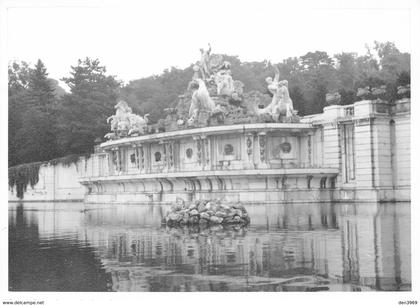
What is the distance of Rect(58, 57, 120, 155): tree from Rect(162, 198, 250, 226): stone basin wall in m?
32.7

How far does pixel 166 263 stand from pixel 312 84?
4454cm

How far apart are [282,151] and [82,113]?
2358 centimetres

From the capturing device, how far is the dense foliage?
167 feet

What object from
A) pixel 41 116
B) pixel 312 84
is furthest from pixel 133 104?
pixel 312 84

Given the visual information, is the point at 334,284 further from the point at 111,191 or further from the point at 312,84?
the point at 312,84

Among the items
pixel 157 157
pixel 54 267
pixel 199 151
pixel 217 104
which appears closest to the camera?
pixel 54 267

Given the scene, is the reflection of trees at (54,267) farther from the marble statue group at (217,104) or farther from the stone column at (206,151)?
the marble statue group at (217,104)

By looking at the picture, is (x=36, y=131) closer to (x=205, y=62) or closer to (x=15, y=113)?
(x=15, y=113)

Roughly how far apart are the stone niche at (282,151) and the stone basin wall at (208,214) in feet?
43.0

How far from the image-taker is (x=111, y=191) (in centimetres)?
3866

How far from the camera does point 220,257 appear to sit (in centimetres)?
1291

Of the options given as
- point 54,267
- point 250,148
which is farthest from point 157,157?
point 54,267

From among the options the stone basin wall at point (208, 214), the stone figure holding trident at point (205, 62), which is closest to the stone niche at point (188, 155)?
the stone figure holding trident at point (205, 62)

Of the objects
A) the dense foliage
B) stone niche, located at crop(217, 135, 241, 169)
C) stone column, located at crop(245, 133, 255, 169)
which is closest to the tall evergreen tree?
the dense foliage
